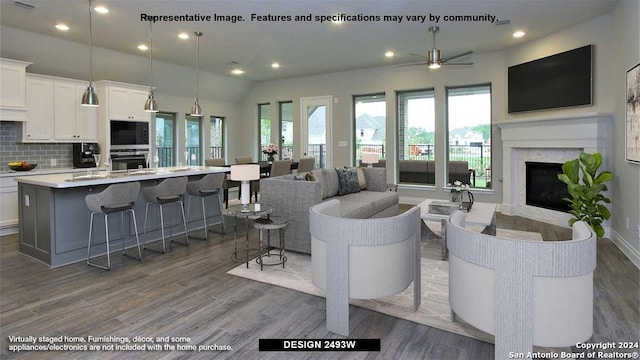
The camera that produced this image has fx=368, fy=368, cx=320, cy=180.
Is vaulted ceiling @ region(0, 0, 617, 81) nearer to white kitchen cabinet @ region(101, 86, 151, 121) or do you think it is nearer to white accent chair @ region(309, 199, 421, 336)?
white kitchen cabinet @ region(101, 86, 151, 121)

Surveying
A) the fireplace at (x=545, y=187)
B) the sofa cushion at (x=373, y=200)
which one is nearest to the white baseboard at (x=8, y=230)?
the sofa cushion at (x=373, y=200)

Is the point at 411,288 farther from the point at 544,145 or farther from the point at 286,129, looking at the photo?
the point at 286,129

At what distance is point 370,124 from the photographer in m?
8.56

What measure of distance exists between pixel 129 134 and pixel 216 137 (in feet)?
10.1

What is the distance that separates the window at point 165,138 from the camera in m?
8.62

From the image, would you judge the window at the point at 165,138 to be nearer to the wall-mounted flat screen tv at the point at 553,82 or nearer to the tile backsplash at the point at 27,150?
the tile backsplash at the point at 27,150

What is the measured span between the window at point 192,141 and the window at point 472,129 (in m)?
6.10

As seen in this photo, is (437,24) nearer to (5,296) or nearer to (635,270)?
(635,270)

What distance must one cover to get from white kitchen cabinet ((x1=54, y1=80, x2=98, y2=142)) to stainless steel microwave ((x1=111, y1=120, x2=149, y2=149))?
329 mm

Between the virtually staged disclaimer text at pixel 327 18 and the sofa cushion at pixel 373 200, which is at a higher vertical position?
the virtually staged disclaimer text at pixel 327 18

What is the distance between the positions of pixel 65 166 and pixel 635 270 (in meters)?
8.28

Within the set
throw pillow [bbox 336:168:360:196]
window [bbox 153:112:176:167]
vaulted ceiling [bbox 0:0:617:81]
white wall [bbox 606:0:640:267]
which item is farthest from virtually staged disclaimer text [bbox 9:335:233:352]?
window [bbox 153:112:176:167]

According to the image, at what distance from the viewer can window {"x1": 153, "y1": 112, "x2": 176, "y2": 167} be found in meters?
8.62

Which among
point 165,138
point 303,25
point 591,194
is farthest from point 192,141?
point 591,194
